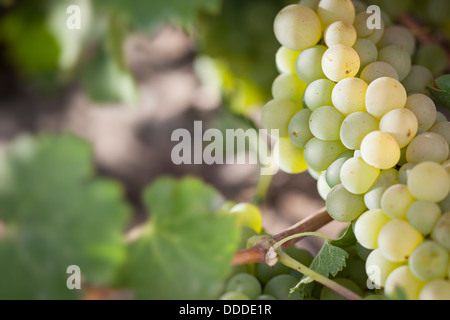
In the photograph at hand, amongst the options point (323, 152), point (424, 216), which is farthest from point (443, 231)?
point (323, 152)

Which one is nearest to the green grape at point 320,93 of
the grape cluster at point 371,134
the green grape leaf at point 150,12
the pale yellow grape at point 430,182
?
the grape cluster at point 371,134

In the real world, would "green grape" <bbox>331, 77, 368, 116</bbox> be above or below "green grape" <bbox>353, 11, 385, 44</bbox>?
below

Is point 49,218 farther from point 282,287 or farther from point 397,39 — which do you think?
point 397,39

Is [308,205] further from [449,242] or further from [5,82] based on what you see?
[5,82]

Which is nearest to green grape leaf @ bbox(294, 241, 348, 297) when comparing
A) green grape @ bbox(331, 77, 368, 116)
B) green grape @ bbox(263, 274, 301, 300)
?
green grape @ bbox(263, 274, 301, 300)

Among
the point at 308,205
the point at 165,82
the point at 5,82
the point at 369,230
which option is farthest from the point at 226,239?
the point at 5,82

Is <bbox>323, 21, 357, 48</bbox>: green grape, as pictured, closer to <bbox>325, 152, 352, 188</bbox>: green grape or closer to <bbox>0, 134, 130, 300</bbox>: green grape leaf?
<bbox>325, 152, 352, 188</bbox>: green grape

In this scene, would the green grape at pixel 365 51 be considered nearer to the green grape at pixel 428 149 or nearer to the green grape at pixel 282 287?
the green grape at pixel 428 149
